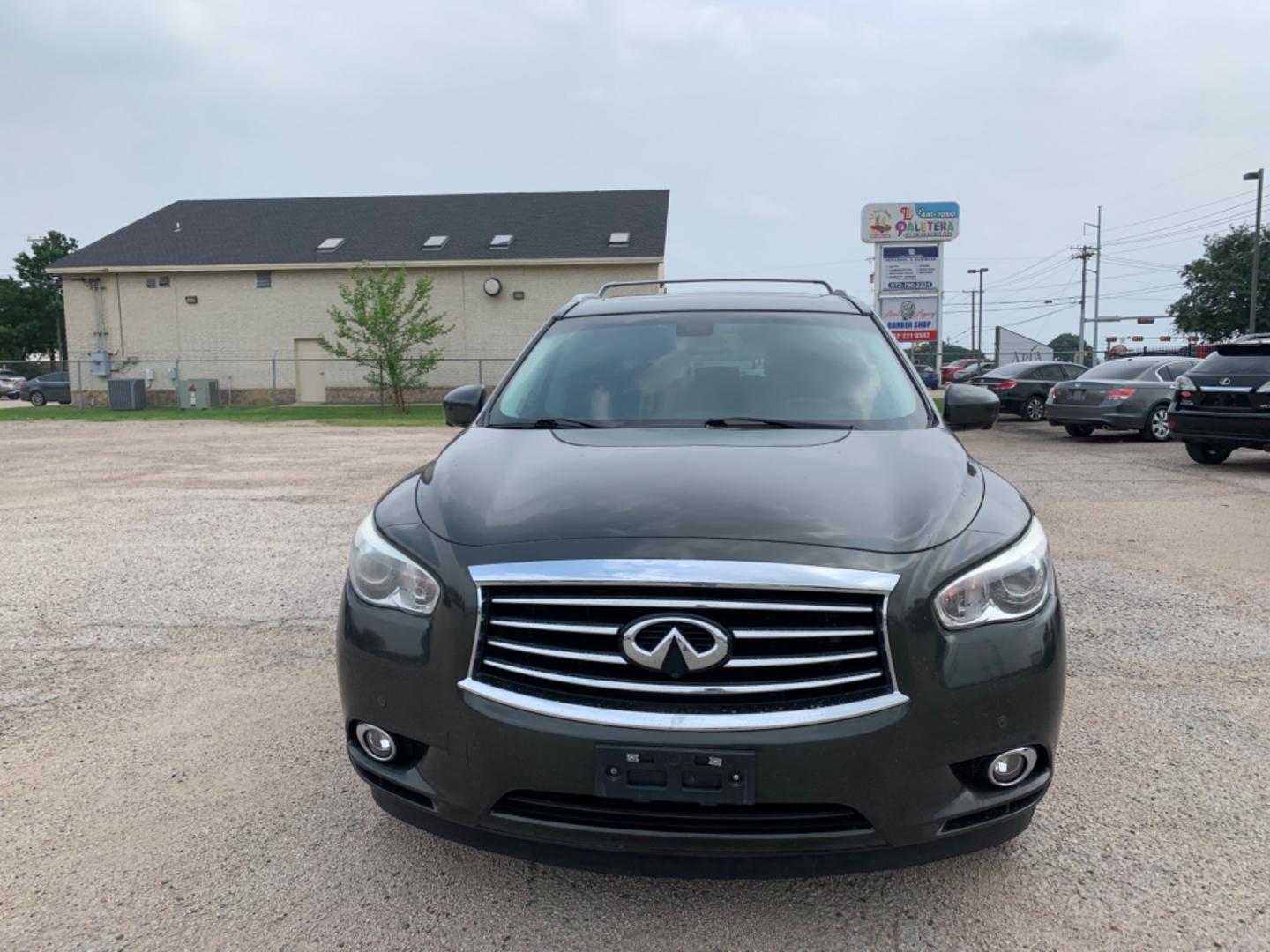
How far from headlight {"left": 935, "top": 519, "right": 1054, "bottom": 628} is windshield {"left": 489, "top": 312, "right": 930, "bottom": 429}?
3.10 feet

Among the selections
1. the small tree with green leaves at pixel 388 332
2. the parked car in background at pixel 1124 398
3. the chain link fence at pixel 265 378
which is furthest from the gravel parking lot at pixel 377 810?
the chain link fence at pixel 265 378

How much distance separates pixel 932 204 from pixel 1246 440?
11.8 metres

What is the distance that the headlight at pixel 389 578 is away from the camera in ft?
7.66

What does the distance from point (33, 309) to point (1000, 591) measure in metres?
81.7

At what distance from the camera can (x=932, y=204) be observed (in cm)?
2094

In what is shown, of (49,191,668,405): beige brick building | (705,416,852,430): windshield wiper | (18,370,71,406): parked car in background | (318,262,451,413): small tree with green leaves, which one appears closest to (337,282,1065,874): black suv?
(705,416,852,430): windshield wiper

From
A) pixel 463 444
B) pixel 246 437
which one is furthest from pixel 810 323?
pixel 246 437

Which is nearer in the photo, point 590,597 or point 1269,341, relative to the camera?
point 590,597

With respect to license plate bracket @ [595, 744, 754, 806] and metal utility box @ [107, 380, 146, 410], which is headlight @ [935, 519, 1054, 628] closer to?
license plate bracket @ [595, 744, 754, 806]

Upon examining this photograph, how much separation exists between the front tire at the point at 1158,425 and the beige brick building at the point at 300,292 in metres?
17.0

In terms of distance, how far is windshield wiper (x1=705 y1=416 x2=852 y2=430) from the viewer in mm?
3215

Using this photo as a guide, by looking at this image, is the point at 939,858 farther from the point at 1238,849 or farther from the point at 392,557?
the point at 392,557

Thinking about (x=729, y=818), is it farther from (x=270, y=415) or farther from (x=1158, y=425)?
(x=270, y=415)

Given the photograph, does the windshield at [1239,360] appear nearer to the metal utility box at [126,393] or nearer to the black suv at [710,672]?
the black suv at [710,672]
